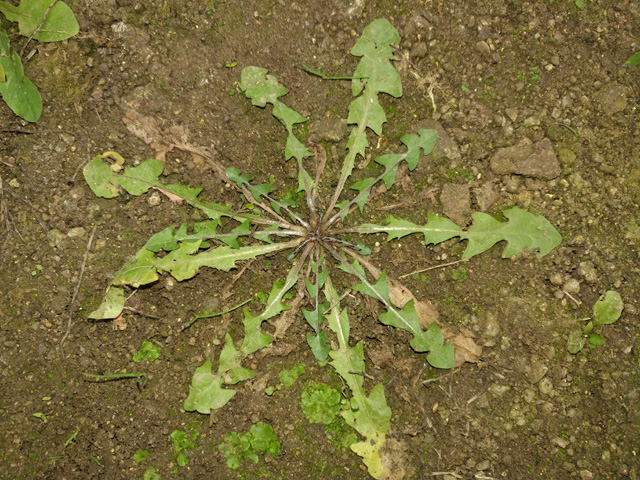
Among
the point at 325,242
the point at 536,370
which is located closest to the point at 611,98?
the point at 536,370

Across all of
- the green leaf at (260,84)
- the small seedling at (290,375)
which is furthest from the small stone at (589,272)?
the green leaf at (260,84)

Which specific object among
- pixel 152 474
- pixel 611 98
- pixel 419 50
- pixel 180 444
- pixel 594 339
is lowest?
pixel 152 474

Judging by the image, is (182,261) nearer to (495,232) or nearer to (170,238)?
(170,238)

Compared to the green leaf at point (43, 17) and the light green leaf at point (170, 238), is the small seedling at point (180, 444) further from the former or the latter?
the green leaf at point (43, 17)

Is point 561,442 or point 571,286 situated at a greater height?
point 571,286

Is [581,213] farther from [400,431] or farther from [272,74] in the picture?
[272,74]

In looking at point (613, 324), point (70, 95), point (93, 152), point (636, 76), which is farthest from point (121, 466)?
point (636, 76)

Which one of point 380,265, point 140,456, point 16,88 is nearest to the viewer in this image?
point 16,88
